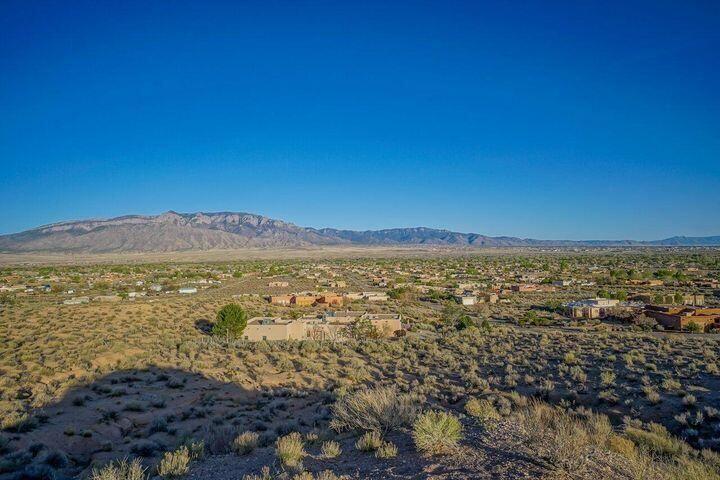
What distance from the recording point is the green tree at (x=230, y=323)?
30000 millimetres

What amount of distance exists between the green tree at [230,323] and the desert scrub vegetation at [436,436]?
76.9ft

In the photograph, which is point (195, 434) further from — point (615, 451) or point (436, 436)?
point (615, 451)

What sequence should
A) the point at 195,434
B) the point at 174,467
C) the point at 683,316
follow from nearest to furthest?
the point at 174,467 → the point at 195,434 → the point at 683,316

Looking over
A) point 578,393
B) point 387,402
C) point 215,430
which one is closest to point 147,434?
point 215,430

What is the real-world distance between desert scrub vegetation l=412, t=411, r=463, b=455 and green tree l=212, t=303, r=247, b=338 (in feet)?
76.9

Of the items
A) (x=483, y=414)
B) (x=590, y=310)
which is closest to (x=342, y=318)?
(x=590, y=310)

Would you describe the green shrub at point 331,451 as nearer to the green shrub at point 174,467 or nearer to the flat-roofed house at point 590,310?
the green shrub at point 174,467

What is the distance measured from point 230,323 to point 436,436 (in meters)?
24.4

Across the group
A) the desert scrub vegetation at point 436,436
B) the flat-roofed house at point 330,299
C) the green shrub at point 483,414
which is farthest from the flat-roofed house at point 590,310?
the desert scrub vegetation at point 436,436

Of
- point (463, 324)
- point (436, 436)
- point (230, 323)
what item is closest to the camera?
point (436, 436)

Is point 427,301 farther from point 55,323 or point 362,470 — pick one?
point 362,470

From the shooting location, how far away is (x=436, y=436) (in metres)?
8.17

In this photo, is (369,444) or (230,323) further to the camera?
(230,323)

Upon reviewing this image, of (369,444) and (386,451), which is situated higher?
(386,451)
